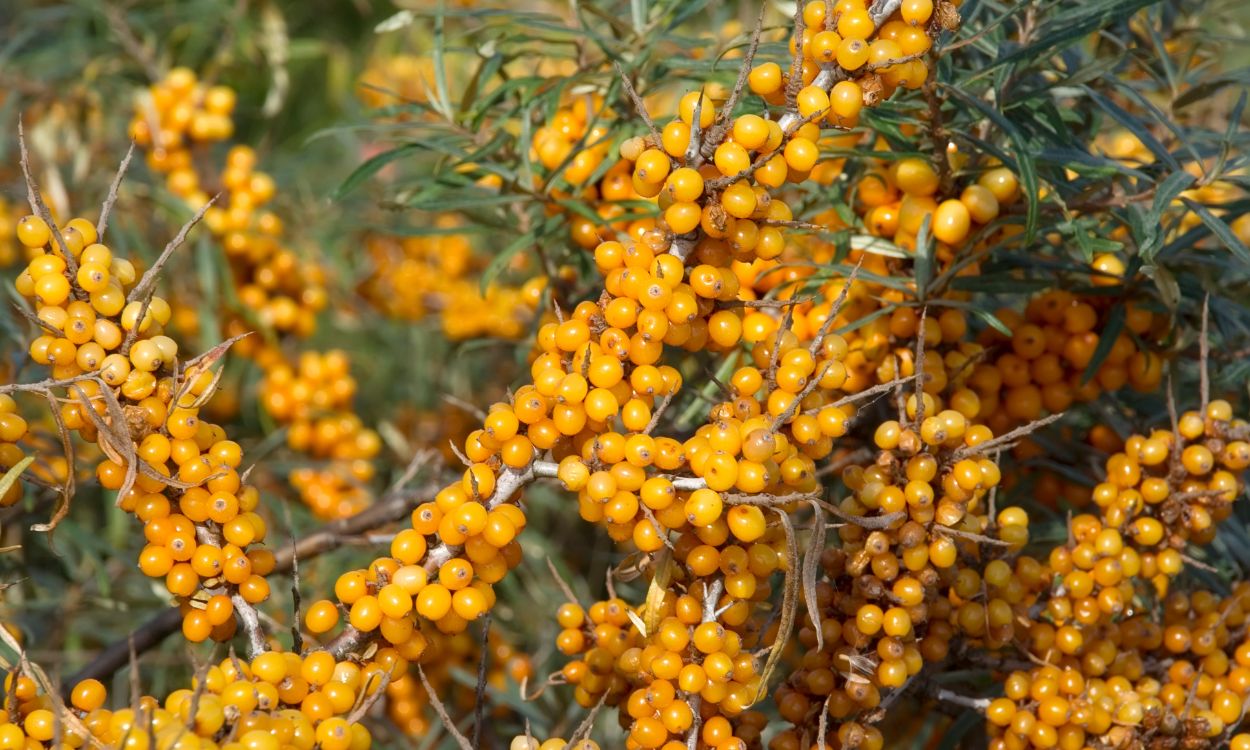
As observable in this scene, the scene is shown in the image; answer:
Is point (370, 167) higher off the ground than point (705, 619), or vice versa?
point (370, 167)

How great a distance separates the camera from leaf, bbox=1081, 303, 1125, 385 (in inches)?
49.4

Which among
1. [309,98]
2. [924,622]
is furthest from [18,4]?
[924,622]

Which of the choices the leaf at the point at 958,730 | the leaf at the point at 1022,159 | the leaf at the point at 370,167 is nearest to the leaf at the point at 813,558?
the leaf at the point at 1022,159

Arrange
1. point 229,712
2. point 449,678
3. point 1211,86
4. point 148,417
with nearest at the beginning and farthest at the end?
point 229,712 → point 148,417 → point 1211,86 → point 449,678

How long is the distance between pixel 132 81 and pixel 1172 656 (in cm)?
243

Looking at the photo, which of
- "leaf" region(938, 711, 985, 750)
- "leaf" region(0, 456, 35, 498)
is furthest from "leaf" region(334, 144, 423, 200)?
"leaf" region(938, 711, 985, 750)

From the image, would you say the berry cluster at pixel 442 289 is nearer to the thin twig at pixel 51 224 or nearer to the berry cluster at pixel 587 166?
the berry cluster at pixel 587 166

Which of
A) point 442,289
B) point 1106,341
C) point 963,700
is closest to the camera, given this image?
point 963,700

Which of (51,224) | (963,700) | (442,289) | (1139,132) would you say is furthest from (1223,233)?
(442,289)

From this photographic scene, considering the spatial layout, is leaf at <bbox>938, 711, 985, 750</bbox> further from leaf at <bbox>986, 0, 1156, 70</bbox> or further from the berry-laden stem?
leaf at <bbox>986, 0, 1156, 70</bbox>

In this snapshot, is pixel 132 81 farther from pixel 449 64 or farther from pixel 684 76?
pixel 684 76

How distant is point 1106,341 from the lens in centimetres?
126

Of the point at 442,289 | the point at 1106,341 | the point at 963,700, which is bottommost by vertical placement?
the point at 442,289

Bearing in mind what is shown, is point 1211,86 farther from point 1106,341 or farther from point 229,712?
point 229,712
